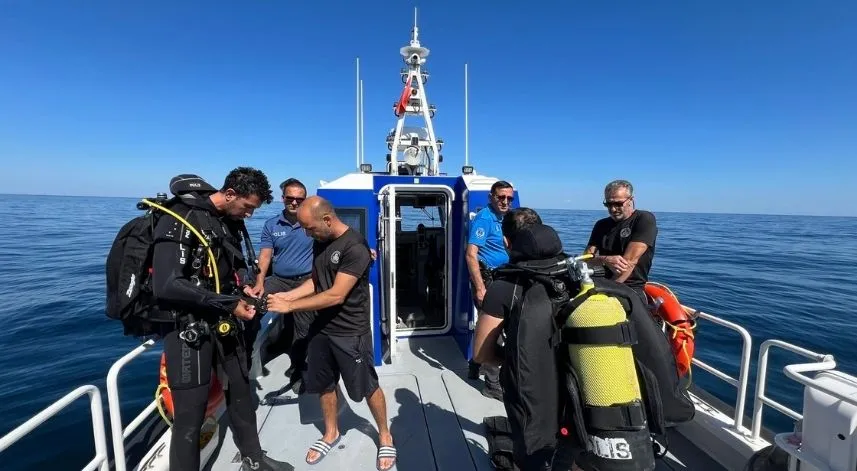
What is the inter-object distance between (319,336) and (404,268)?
13.5ft

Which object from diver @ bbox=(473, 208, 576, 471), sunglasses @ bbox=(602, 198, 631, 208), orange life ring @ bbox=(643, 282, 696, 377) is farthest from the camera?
sunglasses @ bbox=(602, 198, 631, 208)

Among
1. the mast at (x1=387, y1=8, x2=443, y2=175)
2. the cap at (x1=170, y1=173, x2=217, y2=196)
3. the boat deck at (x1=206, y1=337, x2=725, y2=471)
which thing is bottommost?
the boat deck at (x1=206, y1=337, x2=725, y2=471)

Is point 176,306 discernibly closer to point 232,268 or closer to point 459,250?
point 232,268

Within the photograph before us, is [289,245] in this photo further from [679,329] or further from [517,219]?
[679,329]

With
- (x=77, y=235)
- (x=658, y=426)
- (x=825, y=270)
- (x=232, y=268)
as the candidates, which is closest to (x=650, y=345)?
(x=658, y=426)

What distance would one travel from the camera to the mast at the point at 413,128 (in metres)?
5.86

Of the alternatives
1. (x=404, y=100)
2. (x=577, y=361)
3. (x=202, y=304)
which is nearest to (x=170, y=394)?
→ (x=202, y=304)

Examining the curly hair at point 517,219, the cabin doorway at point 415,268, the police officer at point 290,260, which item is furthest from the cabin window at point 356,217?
the curly hair at point 517,219

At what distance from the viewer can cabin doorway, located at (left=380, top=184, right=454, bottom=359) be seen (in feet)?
14.1

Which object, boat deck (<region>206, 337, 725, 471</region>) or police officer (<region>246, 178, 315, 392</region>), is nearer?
boat deck (<region>206, 337, 725, 471</region>)

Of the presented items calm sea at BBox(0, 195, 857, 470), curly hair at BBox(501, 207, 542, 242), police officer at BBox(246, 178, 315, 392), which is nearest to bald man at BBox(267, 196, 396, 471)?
curly hair at BBox(501, 207, 542, 242)

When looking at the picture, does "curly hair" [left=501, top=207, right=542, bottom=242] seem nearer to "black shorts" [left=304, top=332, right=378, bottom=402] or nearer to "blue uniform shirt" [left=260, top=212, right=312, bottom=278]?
"black shorts" [left=304, top=332, right=378, bottom=402]

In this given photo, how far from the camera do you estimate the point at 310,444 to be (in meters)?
2.96

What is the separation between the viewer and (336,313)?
258 cm
